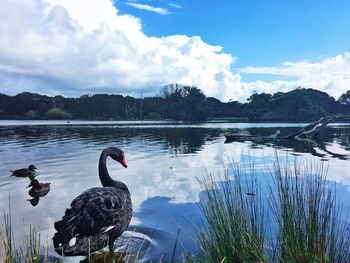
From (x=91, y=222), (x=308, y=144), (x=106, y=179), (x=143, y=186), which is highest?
(x=106, y=179)

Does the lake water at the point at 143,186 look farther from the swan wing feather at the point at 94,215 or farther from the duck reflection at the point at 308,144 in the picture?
the duck reflection at the point at 308,144

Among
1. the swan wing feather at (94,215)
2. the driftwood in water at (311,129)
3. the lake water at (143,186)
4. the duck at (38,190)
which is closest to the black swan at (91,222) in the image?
the swan wing feather at (94,215)

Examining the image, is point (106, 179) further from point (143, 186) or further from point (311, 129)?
point (311, 129)

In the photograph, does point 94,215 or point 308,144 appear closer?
point 94,215

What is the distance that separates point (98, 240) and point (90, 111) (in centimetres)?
15421

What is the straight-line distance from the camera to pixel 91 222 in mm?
5922

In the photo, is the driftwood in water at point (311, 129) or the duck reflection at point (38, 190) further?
the driftwood in water at point (311, 129)

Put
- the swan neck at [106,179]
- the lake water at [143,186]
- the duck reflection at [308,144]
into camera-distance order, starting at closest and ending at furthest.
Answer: the swan neck at [106,179] < the lake water at [143,186] < the duck reflection at [308,144]

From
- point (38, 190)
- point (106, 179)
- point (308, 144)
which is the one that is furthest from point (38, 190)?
point (308, 144)

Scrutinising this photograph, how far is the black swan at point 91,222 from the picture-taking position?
18.5 ft

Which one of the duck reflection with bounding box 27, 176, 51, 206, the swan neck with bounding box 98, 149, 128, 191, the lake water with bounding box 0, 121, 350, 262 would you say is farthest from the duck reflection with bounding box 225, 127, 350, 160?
the swan neck with bounding box 98, 149, 128, 191

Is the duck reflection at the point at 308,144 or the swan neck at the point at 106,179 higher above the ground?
the swan neck at the point at 106,179

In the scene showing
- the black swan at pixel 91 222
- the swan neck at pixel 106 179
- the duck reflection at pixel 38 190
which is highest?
the swan neck at pixel 106 179

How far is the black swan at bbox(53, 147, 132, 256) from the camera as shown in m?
5.65
